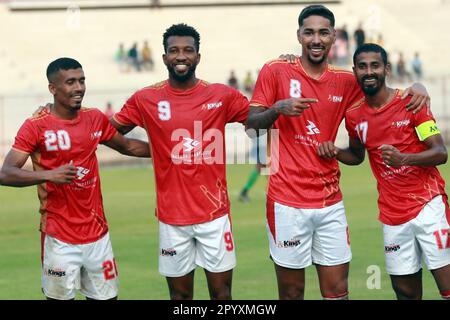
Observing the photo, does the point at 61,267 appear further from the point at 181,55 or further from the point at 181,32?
the point at 181,32

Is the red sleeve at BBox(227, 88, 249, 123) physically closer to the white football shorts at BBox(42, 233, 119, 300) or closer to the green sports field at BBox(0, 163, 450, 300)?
the white football shorts at BBox(42, 233, 119, 300)

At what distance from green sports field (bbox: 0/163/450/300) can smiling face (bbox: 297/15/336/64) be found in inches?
162

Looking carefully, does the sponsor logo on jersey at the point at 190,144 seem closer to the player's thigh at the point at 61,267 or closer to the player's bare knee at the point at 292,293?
the player's thigh at the point at 61,267

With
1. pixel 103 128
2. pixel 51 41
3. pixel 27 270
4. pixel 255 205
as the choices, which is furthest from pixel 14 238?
pixel 51 41

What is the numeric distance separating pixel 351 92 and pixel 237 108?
1083 mm

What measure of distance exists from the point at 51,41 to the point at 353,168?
2538cm

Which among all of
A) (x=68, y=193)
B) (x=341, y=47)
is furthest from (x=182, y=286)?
(x=341, y=47)

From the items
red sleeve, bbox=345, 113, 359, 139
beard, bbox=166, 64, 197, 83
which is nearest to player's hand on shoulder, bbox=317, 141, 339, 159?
red sleeve, bbox=345, 113, 359, 139

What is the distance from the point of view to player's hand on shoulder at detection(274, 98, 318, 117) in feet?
32.0

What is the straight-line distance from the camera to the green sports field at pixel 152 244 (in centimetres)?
1416

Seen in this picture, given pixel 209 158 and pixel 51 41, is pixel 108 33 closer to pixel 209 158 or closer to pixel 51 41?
pixel 51 41

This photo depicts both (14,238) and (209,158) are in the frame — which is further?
(14,238)

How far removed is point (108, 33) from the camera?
5488 cm
